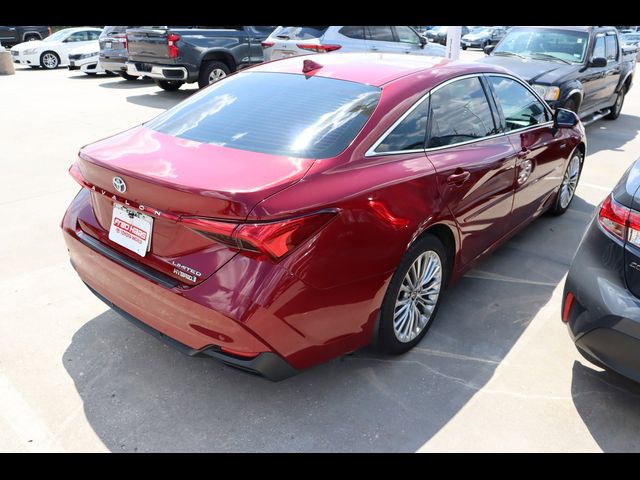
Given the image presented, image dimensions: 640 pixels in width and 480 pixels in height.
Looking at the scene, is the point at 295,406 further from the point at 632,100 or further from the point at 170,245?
the point at 632,100

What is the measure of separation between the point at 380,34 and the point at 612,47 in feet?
13.8

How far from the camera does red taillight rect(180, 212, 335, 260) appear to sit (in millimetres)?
2104

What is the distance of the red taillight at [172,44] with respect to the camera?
32.9 feet

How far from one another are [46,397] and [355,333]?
61.9 inches

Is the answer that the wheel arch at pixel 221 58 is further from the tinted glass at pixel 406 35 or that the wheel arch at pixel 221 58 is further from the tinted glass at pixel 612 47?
the tinted glass at pixel 612 47

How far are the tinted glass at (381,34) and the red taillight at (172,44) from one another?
3773mm

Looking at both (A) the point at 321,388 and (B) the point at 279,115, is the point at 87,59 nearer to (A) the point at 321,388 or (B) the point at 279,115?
(B) the point at 279,115

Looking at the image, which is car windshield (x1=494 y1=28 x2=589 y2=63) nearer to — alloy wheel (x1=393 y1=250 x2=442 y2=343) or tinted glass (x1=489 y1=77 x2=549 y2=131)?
tinted glass (x1=489 y1=77 x2=549 y2=131)

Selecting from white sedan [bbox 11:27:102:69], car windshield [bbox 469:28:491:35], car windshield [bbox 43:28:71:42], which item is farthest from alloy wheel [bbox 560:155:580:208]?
car windshield [bbox 469:28:491:35]

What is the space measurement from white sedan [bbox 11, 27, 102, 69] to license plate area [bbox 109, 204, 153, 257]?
54.0ft

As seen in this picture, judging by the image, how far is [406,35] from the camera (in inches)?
436
